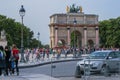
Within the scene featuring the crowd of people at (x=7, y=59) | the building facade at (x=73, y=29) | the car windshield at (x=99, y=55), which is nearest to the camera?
the crowd of people at (x=7, y=59)

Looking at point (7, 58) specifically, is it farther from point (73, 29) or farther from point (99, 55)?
point (73, 29)

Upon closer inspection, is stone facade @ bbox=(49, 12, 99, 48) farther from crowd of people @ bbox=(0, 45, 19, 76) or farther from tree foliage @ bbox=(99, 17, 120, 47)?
crowd of people @ bbox=(0, 45, 19, 76)

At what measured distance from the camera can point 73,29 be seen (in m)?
130

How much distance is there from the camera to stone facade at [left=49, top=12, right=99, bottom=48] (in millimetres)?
128125

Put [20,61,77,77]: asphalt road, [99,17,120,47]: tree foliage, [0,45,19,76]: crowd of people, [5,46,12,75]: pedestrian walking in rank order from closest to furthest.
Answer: [0,45,19,76]: crowd of people → [5,46,12,75]: pedestrian walking → [20,61,77,77]: asphalt road → [99,17,120,47]: tree foliage

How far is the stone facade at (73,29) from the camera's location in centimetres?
12812

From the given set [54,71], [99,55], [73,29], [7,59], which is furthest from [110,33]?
[7,59]

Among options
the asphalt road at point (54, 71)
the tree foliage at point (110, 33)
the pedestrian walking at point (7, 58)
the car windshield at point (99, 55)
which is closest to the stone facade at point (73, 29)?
the tree foliage at point (110, 33)

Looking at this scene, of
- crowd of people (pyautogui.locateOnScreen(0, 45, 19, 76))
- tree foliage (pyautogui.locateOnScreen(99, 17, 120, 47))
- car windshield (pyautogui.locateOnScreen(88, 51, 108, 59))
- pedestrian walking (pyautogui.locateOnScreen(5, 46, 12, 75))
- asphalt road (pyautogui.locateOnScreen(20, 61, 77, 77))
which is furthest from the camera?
tree foliage (pyautogui.locateOnScreen(99, 17, 120, 47))

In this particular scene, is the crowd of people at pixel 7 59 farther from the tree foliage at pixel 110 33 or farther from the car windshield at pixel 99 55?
the tree foliage at pixel 110 33

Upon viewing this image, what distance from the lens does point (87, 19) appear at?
13150cm

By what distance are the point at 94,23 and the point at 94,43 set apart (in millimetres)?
6058

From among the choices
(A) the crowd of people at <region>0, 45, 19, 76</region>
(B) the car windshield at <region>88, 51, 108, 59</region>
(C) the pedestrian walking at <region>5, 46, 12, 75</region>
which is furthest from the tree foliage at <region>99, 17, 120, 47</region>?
(C) the pedestrian walking at <region>5, 46, 12, 75</region>

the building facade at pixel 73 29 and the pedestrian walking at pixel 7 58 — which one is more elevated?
the building facade at pixel 73 29
